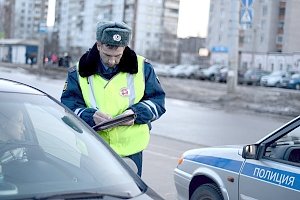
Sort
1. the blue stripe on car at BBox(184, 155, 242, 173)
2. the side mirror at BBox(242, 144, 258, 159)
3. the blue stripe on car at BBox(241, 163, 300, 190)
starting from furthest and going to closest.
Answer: the blue stripe on car at BBox(184, 155, 242, 173), the side mirror at BBox(242, 144, 258, 159), the blue stripe on car at BBox(241, 163, 300, 190)

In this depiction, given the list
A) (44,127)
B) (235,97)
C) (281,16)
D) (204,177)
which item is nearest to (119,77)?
(44,127)

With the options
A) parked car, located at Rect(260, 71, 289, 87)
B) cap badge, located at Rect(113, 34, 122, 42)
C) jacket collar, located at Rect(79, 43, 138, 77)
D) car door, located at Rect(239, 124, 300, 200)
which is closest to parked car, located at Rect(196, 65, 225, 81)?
parked car, located at Rect(260, 71, 289, 87)

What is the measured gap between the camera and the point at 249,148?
14.9 feet

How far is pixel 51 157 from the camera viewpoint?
3150 millimetres

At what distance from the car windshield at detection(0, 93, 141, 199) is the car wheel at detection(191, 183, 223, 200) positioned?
1.90m

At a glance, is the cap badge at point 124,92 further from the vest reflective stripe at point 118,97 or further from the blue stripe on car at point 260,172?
the blue stripe on car at point 260,172

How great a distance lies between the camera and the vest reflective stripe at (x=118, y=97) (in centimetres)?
394

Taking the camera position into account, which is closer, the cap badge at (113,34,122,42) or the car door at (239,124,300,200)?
the cap badge at (113,34,122,42)

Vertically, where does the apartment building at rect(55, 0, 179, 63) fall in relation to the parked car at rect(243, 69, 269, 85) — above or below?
above

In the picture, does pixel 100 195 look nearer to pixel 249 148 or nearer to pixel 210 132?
pixel 249 148

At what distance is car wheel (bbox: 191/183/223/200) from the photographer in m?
4.91

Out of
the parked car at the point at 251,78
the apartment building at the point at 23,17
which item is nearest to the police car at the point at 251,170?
the apartment building at the point at 23,17

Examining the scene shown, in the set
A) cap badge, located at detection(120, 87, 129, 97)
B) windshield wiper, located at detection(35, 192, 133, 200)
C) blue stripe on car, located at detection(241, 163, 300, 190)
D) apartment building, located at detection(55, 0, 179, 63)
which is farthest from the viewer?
apartment building, located at detection(55, 0, 179, 63)

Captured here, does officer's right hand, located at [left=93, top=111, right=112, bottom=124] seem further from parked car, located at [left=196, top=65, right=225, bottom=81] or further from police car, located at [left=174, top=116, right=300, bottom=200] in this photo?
parked car, located at [left=196, top=65, right=225, bottom=81]
